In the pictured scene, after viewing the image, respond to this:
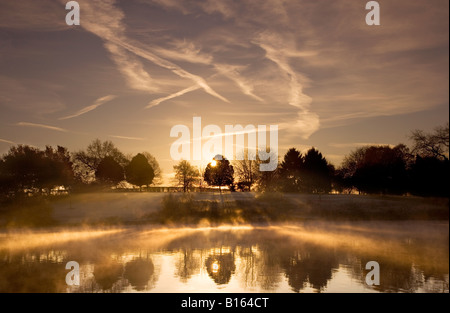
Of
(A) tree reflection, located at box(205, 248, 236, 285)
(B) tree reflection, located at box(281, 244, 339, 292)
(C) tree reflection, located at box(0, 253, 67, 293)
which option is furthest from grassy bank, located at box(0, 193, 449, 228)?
(A) tree reflection, located at box(205, 248, 236, 285)

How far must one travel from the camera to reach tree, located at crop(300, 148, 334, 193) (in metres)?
98.3

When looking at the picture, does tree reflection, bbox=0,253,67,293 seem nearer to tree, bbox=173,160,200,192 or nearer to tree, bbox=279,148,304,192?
tree, bbox=279,148,304,192

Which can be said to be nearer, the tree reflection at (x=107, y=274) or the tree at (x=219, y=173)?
the tree reflection at (x=107, y=274)

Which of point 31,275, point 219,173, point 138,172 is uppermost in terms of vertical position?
point 138,172

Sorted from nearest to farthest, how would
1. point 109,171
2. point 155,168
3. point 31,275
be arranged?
point 31,275, point 109,171, point 155,168

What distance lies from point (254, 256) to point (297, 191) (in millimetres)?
75218

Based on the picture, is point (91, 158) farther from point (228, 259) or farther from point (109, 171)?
point (228, 259)

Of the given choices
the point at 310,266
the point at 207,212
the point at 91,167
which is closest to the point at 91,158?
the point at 91,167

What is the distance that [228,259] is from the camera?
2552cm

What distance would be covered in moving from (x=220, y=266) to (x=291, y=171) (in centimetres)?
8567

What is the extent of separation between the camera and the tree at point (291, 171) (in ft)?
330

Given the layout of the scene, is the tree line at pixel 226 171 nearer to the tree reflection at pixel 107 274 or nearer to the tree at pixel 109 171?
the tree at pixel 109 171

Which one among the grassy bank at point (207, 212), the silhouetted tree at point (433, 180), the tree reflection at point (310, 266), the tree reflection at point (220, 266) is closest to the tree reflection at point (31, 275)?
the tree reflection at point (220, 266)
